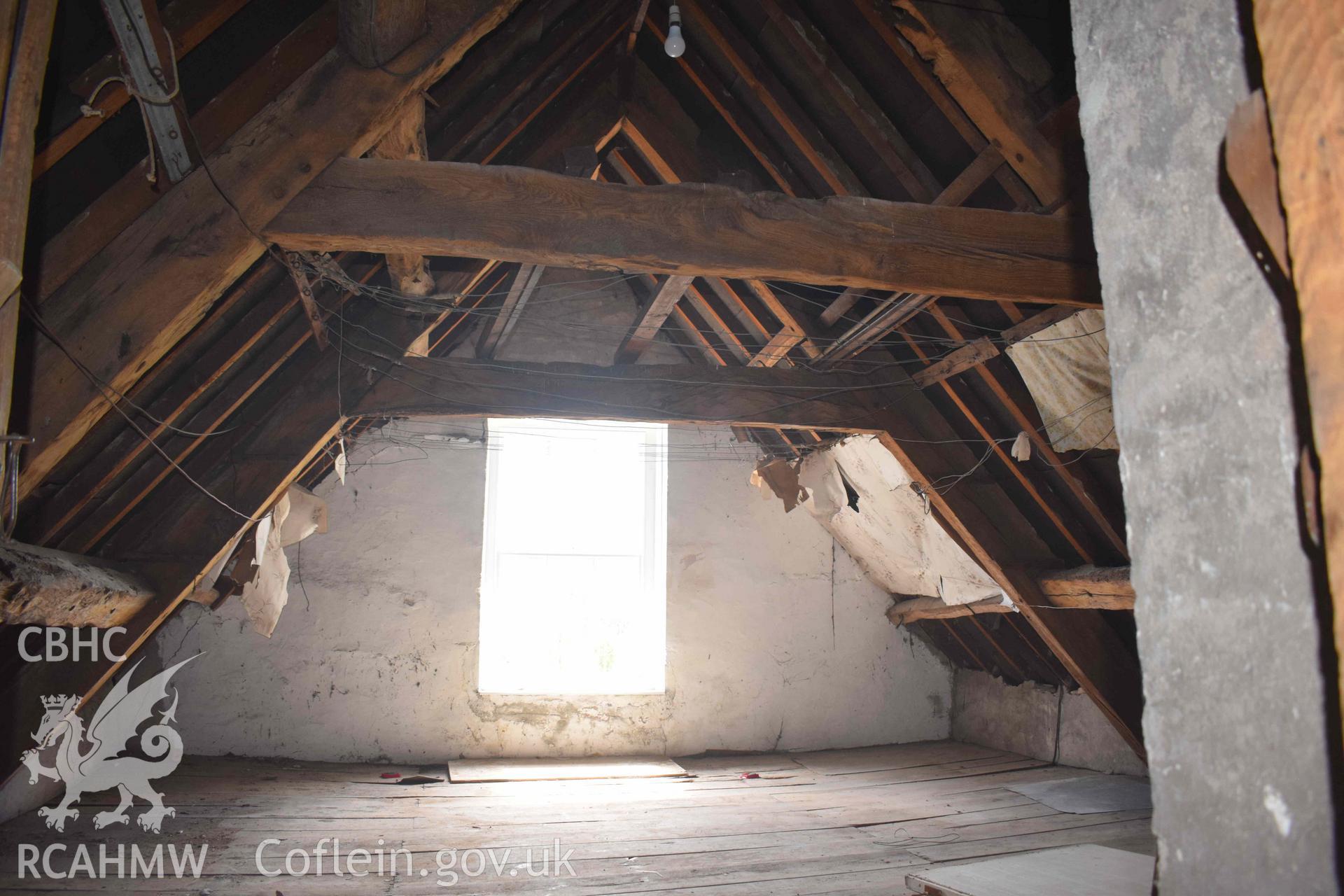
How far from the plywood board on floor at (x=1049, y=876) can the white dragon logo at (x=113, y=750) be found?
362cm

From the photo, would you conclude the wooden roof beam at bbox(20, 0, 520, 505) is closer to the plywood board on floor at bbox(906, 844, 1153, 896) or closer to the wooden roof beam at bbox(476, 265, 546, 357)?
the wooden roof beam at bbox(476, 265, 546, 357)

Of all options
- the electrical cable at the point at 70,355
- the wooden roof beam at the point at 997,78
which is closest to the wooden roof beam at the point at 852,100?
the wooden roof beam at the point at 997,78

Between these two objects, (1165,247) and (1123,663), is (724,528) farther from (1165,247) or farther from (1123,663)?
(1165,247)

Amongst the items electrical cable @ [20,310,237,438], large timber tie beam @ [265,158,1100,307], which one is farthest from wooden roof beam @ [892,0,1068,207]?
electrical cable @ [20,310,237,438]

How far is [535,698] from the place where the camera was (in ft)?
21.6

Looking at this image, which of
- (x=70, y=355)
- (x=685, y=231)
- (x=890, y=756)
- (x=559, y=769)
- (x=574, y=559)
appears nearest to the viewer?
(x=70, y=355)

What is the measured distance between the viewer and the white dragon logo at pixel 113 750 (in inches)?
162

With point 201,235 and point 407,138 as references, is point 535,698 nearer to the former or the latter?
point 407,138

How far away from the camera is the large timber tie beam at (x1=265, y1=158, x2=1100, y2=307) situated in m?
2.32

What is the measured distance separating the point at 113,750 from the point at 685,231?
532 centimetres

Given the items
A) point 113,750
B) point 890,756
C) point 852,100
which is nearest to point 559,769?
point 890,756

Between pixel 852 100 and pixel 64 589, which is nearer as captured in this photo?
pixel 64 589

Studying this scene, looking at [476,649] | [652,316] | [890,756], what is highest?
[652,316]

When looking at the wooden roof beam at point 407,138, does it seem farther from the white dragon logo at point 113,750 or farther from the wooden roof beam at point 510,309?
the white dragon logo at point 113,750
